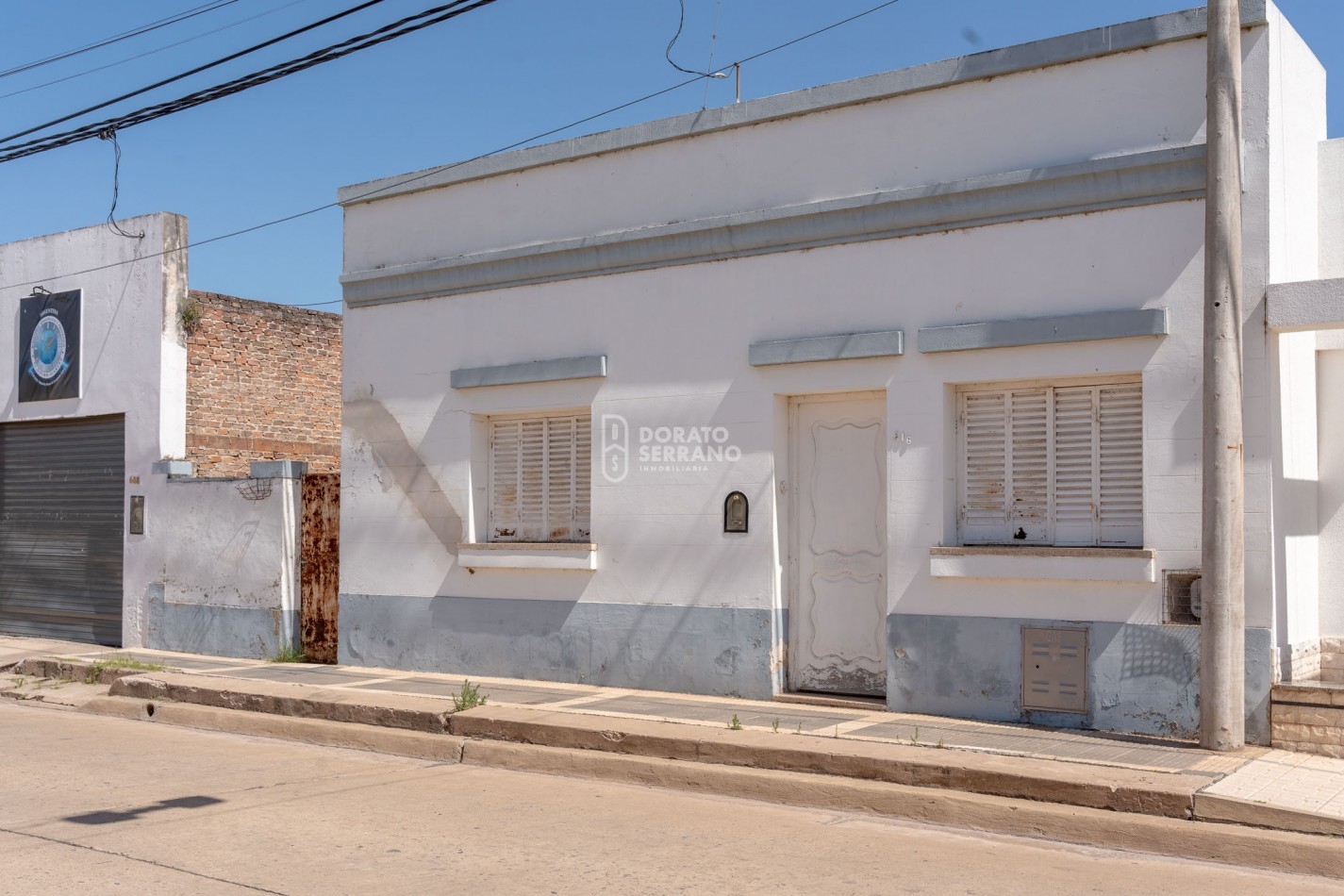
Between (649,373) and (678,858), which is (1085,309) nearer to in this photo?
(649,373)

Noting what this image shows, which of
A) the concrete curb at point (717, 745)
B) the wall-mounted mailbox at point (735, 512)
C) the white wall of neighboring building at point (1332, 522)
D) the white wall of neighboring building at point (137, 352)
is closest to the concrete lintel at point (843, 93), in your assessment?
the white wall of neighboring building at point (1332, 522)

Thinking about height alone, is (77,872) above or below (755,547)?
below

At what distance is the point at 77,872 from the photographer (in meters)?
6.17

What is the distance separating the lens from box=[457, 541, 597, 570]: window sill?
12117 millimetres

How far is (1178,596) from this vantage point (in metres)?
9.11

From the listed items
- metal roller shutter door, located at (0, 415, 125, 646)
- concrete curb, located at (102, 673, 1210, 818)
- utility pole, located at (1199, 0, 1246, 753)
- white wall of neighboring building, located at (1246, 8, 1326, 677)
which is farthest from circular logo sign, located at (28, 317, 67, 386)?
white wall of neighboring building, located at (1246, 8, 1326, 677)

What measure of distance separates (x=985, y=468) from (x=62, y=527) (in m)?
12.5

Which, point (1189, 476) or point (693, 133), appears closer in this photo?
point (1189, 476)

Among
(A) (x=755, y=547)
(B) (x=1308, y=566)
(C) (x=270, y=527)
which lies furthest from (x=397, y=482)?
(B) (x=1308, y=566)

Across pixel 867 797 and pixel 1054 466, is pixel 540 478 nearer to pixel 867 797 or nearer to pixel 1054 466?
pixel 1054 466

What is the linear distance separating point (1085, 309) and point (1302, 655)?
2.88 m

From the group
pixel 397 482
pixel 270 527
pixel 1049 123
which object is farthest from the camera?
pixel 270 527

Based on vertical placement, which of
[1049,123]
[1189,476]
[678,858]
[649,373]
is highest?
[1049,123]

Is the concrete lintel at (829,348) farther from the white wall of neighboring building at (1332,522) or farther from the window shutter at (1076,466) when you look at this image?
the white wall of neighboring building at (1332,522)
